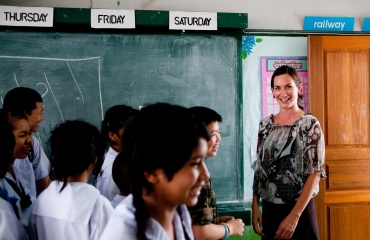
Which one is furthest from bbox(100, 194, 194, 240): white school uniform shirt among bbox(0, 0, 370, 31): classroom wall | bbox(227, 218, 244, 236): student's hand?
bbox(0, 0, 370, 31): classroom wall

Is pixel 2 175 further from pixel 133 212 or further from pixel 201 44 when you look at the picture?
pixel 201 44

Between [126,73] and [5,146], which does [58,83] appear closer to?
[126,73]

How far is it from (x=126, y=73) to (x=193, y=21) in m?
0.63

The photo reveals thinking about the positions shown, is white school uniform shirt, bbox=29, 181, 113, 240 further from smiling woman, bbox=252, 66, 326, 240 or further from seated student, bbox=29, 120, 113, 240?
smiling woman, bbox=252, 66, 326, 240

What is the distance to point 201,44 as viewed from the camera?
3.18 m

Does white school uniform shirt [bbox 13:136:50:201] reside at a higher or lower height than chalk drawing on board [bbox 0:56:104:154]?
lower

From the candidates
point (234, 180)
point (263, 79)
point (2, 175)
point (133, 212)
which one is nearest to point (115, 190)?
point (2, 175)

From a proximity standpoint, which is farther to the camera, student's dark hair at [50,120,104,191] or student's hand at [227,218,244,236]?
student's hand at [227,218,244,236]

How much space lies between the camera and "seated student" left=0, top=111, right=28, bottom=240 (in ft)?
4.40

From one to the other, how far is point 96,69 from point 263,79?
4.30 feet

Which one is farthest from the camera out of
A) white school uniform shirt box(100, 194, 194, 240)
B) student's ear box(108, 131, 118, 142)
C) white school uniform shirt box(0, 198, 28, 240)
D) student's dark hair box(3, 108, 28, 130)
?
student's ear box(108, 131, 118, 142)

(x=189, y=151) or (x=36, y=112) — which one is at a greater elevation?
(x=36, y=112)

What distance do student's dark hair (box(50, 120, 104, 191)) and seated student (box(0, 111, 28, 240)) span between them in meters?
0.18

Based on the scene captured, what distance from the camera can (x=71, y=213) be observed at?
54.4 inches
